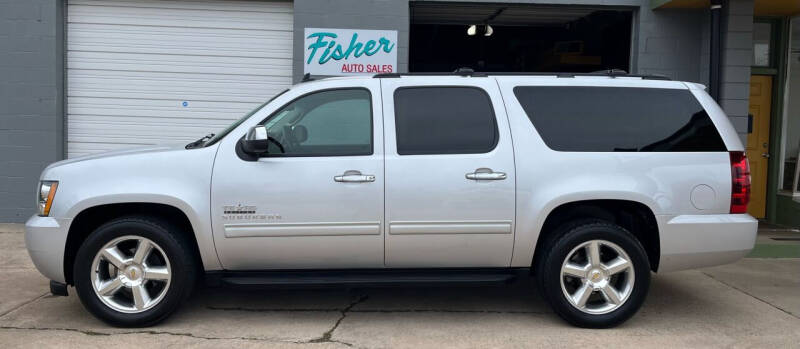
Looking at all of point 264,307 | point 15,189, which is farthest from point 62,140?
point 264,307

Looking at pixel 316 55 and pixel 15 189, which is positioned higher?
pixel 316 55

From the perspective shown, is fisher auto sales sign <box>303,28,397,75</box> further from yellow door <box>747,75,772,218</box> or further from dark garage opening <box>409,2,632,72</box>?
yellow door <box>747,75,772,218</box>

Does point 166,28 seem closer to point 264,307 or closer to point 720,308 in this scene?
point 264,307

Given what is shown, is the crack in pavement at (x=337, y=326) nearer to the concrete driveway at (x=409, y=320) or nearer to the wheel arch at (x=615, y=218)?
the concrete driveway at (x=409, y=320)

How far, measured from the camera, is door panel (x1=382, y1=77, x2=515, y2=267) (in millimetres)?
5023

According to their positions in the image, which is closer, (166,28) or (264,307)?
(264,307)

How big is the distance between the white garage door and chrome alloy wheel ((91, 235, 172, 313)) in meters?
4.75

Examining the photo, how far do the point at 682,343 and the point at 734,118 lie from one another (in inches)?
210

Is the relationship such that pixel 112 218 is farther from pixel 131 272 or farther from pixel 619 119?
pixel 619 119

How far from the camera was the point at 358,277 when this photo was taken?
5.14m

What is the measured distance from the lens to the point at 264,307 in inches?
227

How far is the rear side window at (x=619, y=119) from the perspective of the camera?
520 centimetres

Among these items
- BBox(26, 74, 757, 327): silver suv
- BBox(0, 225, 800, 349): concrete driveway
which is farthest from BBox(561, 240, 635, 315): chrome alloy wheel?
BBox(0, 225, 800, 349): concrete driveway

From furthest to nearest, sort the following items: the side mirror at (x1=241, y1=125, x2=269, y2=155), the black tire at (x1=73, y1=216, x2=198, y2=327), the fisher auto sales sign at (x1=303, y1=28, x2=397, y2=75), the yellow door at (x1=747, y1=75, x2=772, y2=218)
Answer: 1. the yellow door at (x1=747, y1=75, x2=772, y2=218)
2. the fisher auto sales sign at (x1=303, y1=28, x2=397, y2=75)
3. the black tire at (x1=73, y1=216, x2=198, y2=327)
4. the side mirror at (x1=241, y1=125, x2=269, y2=155)
